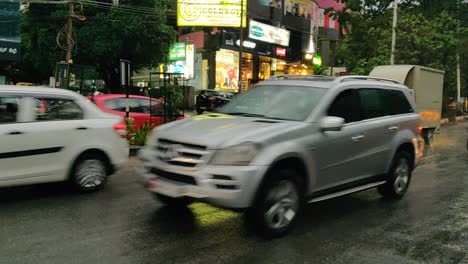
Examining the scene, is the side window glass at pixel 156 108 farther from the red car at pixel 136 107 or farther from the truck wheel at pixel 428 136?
the truck wheel at pixel 428 136

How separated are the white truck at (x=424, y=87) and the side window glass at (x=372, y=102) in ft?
31.7

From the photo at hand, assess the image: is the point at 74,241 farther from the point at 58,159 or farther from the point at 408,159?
the point at 408,159

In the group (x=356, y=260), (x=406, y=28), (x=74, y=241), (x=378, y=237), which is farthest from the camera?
(x=406, y=28)

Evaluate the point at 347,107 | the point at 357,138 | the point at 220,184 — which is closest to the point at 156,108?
the point at 347,107

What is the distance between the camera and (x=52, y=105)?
7.09 metres

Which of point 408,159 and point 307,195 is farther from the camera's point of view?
point 408,159

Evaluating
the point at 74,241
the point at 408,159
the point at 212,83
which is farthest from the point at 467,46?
the point at 74,241

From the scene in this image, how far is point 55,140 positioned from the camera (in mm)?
6961

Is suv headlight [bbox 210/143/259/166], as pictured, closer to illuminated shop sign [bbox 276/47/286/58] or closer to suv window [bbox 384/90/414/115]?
suv window [bbox 384/90/414/115]

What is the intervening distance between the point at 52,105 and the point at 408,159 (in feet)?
18.7

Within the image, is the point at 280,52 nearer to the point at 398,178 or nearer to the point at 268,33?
the point at 268,33

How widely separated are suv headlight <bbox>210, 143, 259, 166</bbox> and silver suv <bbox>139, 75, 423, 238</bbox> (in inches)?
0.4

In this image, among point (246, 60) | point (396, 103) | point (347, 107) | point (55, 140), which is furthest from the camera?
point (246, 60)

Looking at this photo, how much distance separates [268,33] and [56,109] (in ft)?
102
